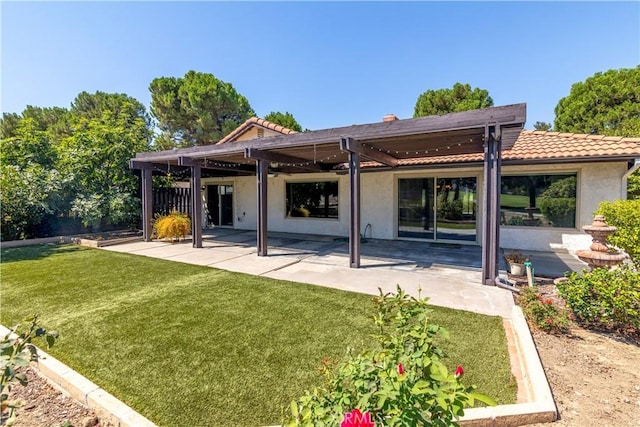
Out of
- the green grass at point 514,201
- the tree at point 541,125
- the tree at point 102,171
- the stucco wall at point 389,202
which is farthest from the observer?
the tree at point 541,125

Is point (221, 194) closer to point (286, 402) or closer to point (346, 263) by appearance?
point (346, 263)

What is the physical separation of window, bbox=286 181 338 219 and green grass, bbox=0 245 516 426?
764 centimetres

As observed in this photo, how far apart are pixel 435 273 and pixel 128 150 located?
13834 mm

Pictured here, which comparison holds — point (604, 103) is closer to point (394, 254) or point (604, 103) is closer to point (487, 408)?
point (394, 254)

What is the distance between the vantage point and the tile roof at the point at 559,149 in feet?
26.4

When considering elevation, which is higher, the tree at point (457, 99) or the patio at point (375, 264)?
the tree at point (457, 99)

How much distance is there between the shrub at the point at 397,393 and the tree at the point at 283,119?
1181 inches

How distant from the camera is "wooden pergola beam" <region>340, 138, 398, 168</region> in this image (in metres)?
7.23

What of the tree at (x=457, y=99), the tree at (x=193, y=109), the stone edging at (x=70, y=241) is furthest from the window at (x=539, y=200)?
the tree at (x=193, y=109)

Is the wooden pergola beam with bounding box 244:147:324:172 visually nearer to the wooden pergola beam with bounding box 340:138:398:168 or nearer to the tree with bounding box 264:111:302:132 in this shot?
the wooden pergola beam with bounding box 340:138:398:168

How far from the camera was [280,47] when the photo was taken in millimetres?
13102

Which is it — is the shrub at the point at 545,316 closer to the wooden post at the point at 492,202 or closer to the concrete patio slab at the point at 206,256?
the wooden post at the point at 492,202

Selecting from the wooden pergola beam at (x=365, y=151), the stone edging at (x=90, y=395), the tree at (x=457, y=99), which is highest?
the tree at (x=457, y=99)

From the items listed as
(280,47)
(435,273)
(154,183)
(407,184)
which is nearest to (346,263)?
(435,273)
